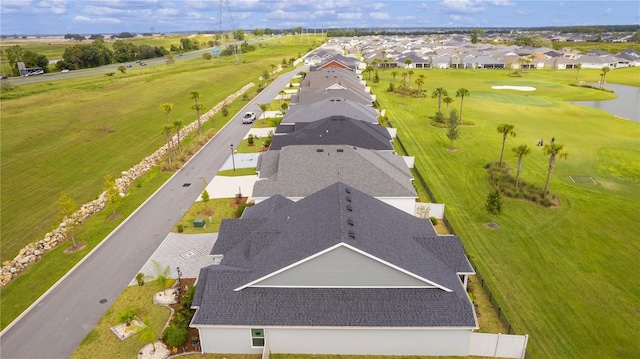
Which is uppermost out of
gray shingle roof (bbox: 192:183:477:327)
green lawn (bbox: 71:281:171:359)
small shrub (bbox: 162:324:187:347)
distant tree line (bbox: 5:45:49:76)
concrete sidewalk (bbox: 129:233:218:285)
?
distant tree line (bbox: 5:45:49:76)

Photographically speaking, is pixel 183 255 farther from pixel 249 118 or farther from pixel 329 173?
pixel 249 118

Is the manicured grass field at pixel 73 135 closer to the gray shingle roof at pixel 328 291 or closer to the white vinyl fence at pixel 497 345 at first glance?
the gray shingle roof at pixel 328 291

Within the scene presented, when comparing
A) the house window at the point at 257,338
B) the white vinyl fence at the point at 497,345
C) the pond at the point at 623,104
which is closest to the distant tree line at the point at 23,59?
the house window at the point at 257,338

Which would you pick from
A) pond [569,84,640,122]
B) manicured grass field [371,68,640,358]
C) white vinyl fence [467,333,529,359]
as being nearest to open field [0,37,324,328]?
white vinyl fence [467,333,529,359]

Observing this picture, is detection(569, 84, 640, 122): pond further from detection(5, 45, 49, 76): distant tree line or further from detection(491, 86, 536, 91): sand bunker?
detection(5, 45, 49, 76): distant tree line

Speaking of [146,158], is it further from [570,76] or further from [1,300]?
[570,76]
